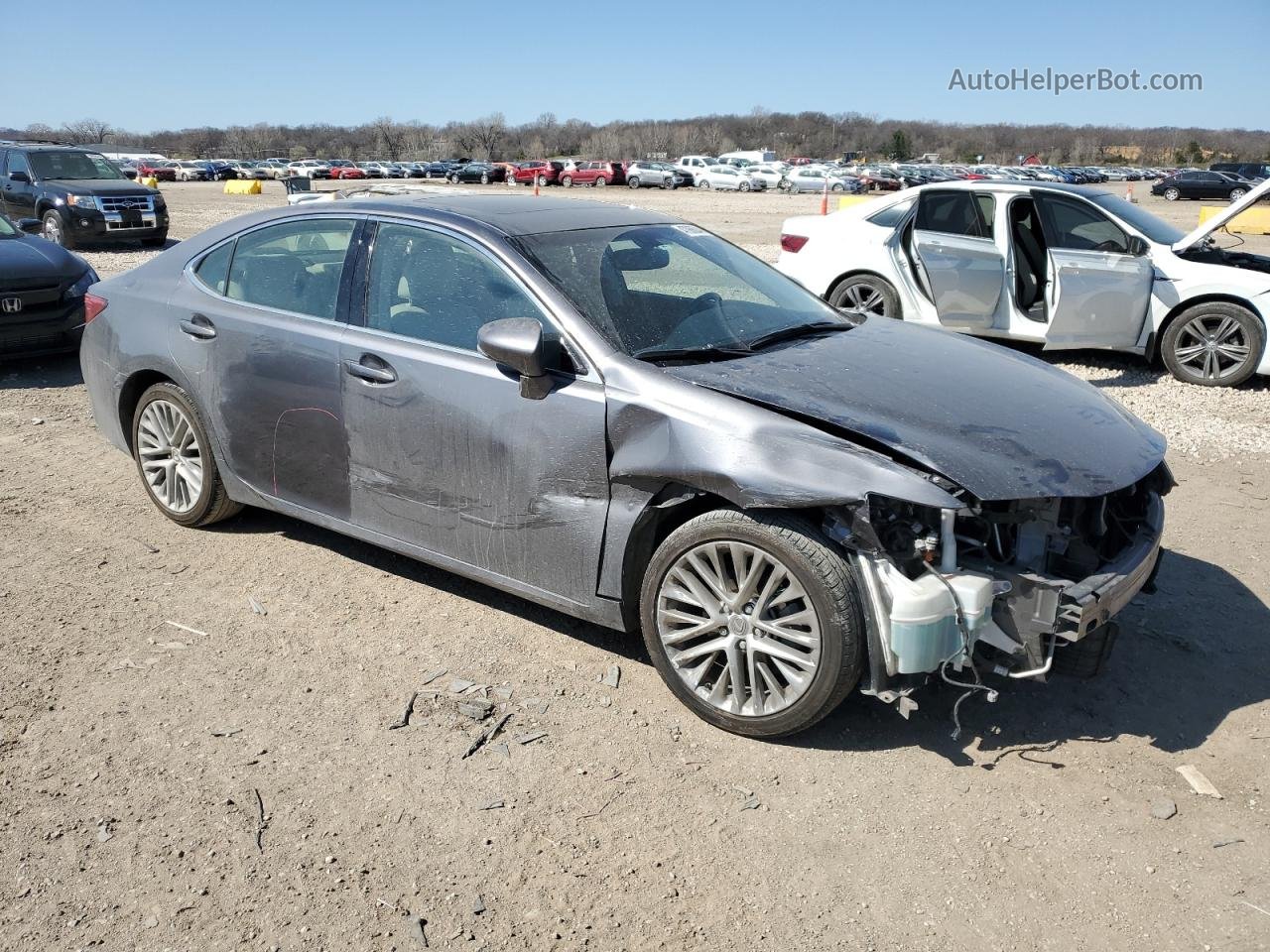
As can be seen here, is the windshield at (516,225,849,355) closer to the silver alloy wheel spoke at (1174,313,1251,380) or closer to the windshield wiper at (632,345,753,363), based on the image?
the windshield wiper at (632,345,753,363)

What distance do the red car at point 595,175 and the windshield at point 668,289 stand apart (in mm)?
52881

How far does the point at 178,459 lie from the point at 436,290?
193cm

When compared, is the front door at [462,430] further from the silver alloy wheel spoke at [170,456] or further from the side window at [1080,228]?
the side window at [1080,228]

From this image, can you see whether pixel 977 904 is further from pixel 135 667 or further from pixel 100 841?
pixel 135 667

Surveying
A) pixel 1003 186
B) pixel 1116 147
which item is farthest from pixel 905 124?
pixel 1003 186

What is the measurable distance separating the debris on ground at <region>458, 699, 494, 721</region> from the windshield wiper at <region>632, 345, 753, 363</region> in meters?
1.36

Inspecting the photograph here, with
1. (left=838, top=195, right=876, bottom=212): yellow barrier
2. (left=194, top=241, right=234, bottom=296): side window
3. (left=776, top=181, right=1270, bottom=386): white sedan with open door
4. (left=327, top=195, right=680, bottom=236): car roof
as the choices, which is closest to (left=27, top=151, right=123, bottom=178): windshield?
(left=838, top=195, right=876, bottom=212): yellow barrier

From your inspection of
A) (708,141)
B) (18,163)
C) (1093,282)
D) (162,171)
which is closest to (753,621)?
(1093,282)

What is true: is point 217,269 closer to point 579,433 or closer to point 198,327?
point 198,327

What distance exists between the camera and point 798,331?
4.28 metres

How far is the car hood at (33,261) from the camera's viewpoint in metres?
8.45

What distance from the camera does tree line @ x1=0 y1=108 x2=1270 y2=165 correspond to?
130000 millimetres

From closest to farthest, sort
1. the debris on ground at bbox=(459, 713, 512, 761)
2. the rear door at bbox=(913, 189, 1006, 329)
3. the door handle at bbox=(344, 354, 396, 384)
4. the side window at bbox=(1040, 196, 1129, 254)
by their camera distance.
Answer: the debris on ground at bbox=(459, 713, 512, 761) → the door handle at bbox=(344, 354, 396, 384) → the side window at bbox=(1040, 196, 1129, 254) → the rear door at bbox=(913, 189, 1006, 329)

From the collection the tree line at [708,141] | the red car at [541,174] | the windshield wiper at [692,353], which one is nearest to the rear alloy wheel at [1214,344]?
the windshield wiper at [692,353]
